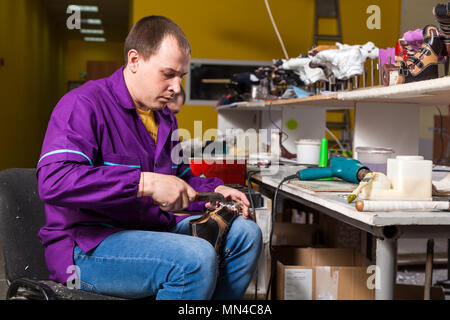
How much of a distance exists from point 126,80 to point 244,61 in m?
4.49

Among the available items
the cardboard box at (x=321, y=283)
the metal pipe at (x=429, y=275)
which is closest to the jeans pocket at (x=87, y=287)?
the cardboard box at (x=321, y=283)

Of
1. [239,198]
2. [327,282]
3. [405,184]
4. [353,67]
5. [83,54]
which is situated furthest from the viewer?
[83,54]

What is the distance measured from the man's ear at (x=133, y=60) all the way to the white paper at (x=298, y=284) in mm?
907

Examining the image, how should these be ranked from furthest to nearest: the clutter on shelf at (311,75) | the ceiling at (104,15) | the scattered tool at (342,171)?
the ceiling at (104,15), the clutter on shelf at (311,75), the scattered tool at (342,171)

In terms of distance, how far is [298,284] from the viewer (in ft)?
5.72

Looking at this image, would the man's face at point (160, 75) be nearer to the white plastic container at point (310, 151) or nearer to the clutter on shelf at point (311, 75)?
the clutter on shelf at point (311, 75)

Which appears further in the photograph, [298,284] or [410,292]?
[410,292]

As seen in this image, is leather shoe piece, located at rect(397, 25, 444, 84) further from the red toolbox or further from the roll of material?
the red toolbox

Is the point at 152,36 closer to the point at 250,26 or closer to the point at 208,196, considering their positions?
the point at 208,196

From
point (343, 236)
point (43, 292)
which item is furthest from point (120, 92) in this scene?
point (343, 236)

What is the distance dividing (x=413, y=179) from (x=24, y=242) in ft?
2.81

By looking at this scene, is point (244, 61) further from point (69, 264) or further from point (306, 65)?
point (69, 264)

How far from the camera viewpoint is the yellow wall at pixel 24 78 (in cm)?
559

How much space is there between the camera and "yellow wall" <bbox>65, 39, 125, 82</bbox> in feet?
39.0
